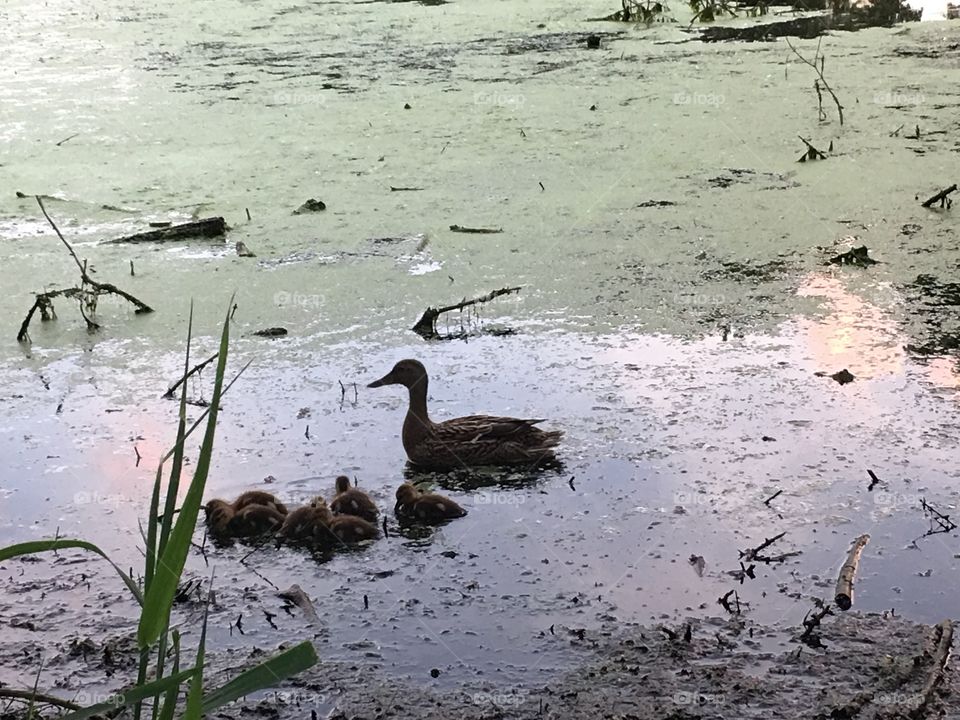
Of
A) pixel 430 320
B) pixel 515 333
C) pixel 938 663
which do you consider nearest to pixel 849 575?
pixel 938 663

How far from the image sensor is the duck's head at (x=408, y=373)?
3.51 m

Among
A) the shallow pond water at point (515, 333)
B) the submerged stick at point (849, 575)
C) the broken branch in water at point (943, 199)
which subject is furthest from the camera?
the broken branch in water at point (943, 199)

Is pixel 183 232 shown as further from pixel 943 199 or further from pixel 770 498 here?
pixel 943 199

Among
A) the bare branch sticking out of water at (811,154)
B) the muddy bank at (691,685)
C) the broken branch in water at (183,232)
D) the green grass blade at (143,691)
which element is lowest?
the muddy bank at (691,685)

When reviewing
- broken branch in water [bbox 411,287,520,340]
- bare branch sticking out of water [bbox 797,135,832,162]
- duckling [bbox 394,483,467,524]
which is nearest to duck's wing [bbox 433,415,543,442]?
duckling [bbox 394,483,467,524]

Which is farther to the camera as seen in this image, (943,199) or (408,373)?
(943,199)

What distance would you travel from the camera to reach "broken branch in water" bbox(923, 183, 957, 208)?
5031 millimetres

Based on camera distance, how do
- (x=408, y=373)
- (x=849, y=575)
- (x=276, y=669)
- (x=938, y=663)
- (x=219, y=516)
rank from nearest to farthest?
(x=276, y=669), (x=938, y=663), (x=849, y=575), (x=219, y=516), (x=408, y=373)

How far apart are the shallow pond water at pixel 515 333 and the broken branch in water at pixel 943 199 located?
0.05 metres

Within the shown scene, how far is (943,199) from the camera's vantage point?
5.07 m

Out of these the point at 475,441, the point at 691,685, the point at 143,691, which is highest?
the point at 143,691

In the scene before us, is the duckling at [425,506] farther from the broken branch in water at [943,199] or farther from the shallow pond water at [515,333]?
the broken branch in water at [943,199]

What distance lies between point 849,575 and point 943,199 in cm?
296

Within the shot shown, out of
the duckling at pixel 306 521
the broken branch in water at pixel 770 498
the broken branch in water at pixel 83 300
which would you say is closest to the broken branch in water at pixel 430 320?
the broken branch in water at pixel 83 300
